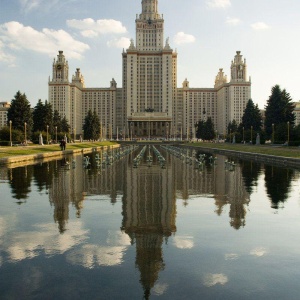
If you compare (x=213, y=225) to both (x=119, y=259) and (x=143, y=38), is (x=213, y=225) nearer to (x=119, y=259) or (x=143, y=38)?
(x=119, y=259)

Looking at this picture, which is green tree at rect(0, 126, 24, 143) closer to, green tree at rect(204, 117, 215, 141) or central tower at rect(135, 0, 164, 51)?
green tree at rect(204, 117, 215, 141)

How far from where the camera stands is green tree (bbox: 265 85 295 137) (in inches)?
2736

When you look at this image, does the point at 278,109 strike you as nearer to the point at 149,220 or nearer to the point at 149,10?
the point at 149,220

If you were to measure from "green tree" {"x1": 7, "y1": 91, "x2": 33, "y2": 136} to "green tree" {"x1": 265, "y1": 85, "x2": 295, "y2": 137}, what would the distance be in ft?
140

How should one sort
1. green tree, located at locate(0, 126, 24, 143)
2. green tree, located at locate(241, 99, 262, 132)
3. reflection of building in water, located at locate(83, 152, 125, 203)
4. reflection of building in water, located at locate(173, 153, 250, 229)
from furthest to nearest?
green tree, located at locate(241, 99, 262, 132) < green tree, located at locate(0, 126, 24, 143) < reflection of building in water, located at locate(83, 152, 125, 203) < reflection of building in water, located at locate(173, 153, 250, 229)

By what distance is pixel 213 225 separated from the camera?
8320 mm

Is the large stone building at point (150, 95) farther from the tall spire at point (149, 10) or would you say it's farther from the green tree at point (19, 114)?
the green tree at point (19, 114)

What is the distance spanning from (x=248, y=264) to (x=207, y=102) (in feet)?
563

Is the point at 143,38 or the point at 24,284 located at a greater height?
the point at 143,38

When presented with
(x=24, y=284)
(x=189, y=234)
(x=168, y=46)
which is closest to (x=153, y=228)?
(x=189, y=234)

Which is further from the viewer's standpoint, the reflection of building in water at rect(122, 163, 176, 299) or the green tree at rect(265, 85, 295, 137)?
the green tree at rect(265, 85, 295, 137)

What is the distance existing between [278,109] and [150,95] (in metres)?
102

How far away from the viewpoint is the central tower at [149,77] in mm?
162750

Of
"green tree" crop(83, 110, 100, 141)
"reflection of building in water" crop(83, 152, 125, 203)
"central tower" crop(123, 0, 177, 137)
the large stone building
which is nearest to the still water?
"reflection of building in water" crop(83, 152, 125, 203)
